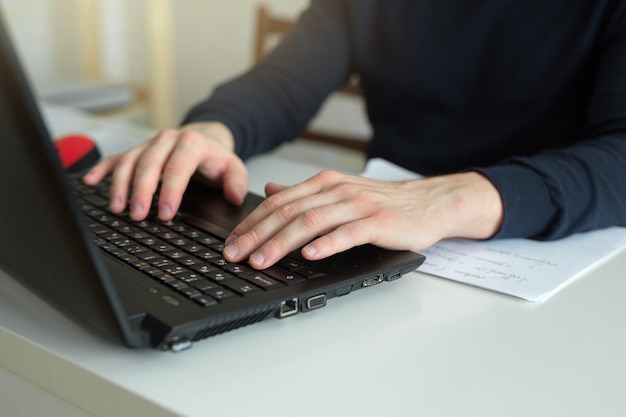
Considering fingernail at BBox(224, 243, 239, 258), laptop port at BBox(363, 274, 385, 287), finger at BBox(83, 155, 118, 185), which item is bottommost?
finger at BBox(83, 155, 118, 185)

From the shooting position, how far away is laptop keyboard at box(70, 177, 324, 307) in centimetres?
51

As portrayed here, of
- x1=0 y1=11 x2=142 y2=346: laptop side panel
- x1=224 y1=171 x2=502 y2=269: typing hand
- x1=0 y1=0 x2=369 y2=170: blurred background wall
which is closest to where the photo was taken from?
x1=0 y1=11 x2=142 y2=346: laptop side panel

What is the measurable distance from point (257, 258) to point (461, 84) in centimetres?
62

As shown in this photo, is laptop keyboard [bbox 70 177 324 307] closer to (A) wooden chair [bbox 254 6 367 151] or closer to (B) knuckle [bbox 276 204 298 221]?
(B) knuckle [bbox 276 204 298 221]

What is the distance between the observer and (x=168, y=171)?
0.74m

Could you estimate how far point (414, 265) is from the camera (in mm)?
617

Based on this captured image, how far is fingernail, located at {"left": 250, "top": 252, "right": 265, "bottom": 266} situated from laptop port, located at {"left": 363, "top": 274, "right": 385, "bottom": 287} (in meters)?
0.08

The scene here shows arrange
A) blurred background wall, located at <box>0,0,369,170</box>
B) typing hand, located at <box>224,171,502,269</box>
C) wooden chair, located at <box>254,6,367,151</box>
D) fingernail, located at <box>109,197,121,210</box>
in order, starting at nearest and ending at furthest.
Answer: typing hand, located at <box>224,171,502,269</box> → fingernail, located at <box>109,197,121,210</box> → wooden chair, located at <box>254,6,367,151</box> → blurred background wall, located at <box>0,0,369,170</box>

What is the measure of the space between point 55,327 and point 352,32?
79 centimetres

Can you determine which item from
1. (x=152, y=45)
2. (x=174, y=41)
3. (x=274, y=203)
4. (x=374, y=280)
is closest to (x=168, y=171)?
(x=274, y=203)

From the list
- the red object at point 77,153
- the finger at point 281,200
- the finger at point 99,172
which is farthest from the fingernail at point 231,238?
the red object at point 77,153

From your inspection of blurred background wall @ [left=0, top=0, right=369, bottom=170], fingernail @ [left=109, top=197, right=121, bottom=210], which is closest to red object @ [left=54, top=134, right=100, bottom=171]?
fingernail @ [left=109, top=197, right=121, bottom=210]

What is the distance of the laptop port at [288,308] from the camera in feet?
1.73

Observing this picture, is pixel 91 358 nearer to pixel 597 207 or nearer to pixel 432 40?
pixel 597 207
